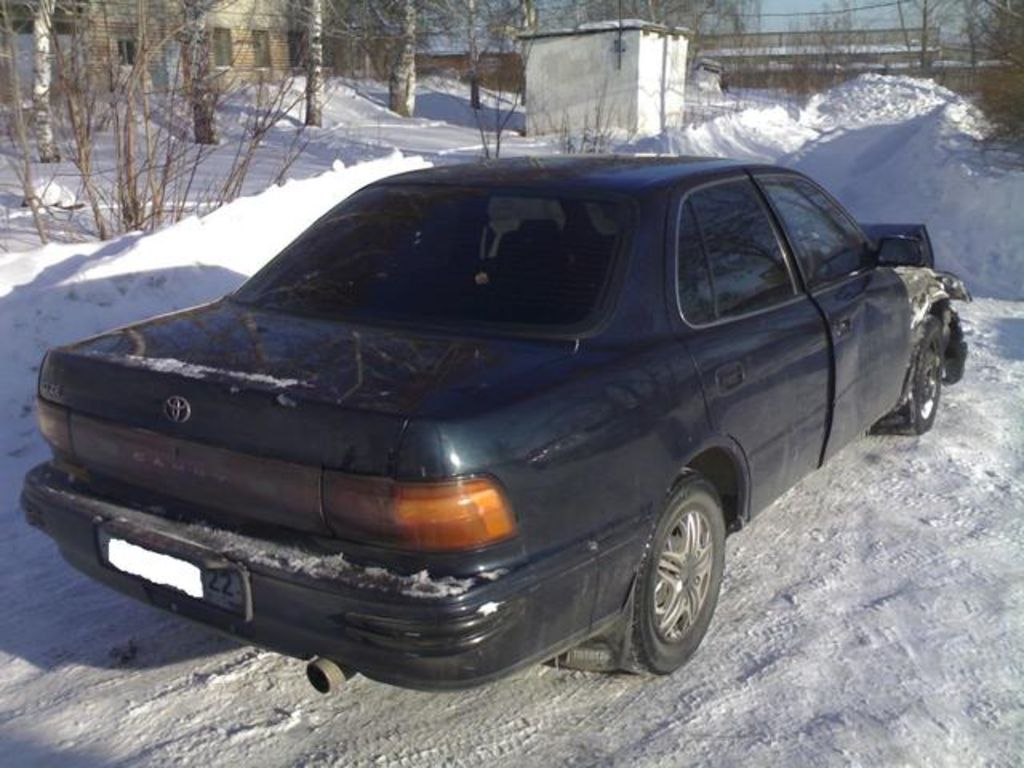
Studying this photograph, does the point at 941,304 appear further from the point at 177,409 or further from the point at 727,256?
the point at 177,409

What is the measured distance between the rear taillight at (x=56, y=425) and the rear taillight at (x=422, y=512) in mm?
1075

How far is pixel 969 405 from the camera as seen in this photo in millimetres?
6309

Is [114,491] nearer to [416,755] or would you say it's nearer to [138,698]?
[138,698]

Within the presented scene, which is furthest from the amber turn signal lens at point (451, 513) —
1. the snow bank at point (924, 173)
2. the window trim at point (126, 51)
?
the snow bank at point (924, 173)

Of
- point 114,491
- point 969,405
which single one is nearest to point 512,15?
point 969,405

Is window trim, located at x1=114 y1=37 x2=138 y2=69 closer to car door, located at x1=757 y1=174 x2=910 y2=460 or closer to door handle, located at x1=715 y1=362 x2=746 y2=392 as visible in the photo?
car door, located at x1=757 y1=174 x2=910 y2=460

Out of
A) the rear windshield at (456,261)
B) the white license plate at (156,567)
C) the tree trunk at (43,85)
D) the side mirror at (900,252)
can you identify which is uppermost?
the tree trunk at (43,85)

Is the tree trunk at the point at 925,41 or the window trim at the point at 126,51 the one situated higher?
the tree trunk at the point at 925,41

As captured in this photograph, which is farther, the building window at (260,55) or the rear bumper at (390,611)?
the building window at (260,55)

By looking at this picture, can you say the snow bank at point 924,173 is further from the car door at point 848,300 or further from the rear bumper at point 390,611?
the rear bumper at point 390,611

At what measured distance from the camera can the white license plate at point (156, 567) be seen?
290 cm

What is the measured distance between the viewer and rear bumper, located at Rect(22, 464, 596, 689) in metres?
2.59

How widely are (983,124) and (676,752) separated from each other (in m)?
14.1

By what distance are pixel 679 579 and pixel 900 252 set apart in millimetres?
2198
